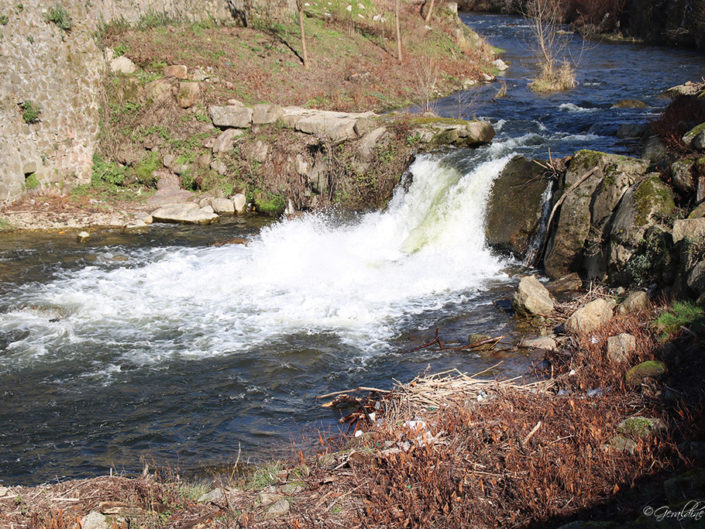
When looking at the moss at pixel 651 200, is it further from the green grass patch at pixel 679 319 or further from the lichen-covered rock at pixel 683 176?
the green grass patch at pixel 679 319

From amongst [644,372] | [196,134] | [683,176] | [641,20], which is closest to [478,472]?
[644,372]

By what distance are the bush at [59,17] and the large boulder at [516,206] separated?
11.5 m

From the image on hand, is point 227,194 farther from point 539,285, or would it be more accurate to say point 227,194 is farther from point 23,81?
point 539,285

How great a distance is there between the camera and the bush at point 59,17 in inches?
593

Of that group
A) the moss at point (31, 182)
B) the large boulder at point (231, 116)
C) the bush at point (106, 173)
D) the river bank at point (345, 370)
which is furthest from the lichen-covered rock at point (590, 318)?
the moss at point (31, 182)

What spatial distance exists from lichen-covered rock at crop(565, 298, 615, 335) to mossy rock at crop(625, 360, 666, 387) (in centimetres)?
155

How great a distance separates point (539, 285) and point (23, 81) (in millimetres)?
12933

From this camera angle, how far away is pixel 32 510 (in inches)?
181

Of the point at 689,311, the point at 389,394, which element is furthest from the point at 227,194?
the point at 689,311

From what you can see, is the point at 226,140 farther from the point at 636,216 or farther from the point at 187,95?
the point at 636,216

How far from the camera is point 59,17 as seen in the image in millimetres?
15242

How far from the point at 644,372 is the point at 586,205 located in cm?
521

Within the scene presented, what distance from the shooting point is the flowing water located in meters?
6.66

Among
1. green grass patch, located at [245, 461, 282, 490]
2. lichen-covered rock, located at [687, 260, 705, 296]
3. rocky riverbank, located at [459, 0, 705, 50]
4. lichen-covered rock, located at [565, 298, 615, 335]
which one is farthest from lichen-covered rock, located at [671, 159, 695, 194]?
rocky riverbank, located at [459, 0, 705, 50]
